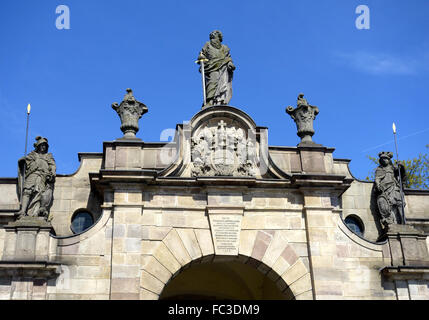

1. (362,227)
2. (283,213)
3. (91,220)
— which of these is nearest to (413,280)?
(362,227)

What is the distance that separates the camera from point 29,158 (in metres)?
→ 18.8

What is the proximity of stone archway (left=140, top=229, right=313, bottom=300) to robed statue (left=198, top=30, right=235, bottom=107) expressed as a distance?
484 centimetres

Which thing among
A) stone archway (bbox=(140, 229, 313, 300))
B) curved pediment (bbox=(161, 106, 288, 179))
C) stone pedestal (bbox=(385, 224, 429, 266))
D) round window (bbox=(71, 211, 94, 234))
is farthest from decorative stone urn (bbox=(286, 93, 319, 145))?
round window (bbox=(71, 211, 94, 234))

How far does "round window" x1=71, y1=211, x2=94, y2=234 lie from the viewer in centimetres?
1925

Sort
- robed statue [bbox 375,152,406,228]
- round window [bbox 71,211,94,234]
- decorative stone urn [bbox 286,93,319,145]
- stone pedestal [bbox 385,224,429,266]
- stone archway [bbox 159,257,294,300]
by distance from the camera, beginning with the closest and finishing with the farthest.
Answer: stone pedestal [bbox 385,224,429,266]
round window [bbox 71,211,94,234]
robed statue [bbox 375,152,406,228]
decorative stone urn [bbox 286,93,319,145]
stone archway [bbox 159,257,294,300]

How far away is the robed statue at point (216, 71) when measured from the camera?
68.5ft

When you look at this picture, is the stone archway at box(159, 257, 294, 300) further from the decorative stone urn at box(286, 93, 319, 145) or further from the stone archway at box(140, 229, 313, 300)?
the decorative stone urn at box(286, 93, 319, 145)

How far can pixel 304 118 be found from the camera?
20.2 metres

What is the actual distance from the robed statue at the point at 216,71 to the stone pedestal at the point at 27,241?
671 centimetres

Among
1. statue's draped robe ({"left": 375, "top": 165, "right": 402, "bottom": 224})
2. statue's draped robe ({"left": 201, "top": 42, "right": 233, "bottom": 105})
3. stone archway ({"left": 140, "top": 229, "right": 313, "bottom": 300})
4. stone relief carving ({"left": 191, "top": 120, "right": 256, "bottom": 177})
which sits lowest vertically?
stone archway ({"left": 140, "top": 229, "right": 313, "bottom": 300})

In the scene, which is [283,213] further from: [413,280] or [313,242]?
[413,280]

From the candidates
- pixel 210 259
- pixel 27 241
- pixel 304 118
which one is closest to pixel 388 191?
pixel 304 118

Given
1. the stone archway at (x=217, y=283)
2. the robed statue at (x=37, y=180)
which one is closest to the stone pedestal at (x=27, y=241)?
the robed statue at (x=37, y=180)
